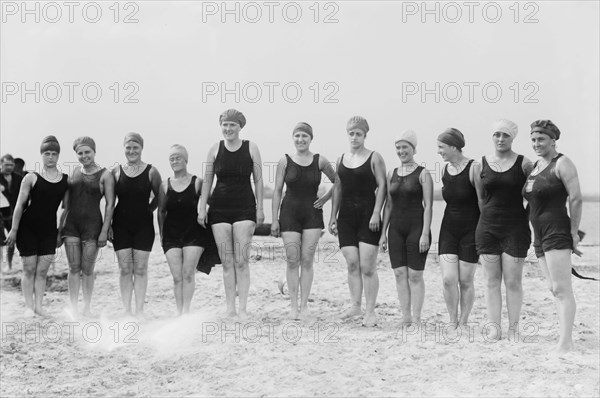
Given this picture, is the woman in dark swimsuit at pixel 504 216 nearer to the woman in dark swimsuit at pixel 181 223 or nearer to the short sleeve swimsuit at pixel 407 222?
the short sleeve swimsuit at pixel 407 222

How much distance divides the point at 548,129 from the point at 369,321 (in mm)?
2669

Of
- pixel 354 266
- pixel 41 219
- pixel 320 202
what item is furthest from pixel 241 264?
pixel 41 219

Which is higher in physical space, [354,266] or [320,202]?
[320,202]

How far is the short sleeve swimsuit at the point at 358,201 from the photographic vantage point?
21.3ft

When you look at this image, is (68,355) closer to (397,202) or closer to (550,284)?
(397,202)

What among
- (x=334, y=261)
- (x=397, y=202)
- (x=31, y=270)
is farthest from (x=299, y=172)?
(x=334, y=261)

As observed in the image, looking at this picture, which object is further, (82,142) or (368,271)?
(82,142)

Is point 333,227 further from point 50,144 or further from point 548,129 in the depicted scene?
point 50,144

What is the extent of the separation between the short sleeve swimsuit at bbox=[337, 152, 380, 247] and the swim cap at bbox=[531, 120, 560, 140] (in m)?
1.74

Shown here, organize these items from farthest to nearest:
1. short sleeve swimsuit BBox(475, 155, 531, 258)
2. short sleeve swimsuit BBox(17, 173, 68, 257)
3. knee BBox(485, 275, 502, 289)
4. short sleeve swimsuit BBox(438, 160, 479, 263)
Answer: short sleeve swimsuit BBox(17, 173, 68, 257)
short sleeve swimsuit BBox(438, 160, 479, 263)
knee BBox(485, 275, 502, 289)
short sleeve swimsuit BBox(475, 155, 531, 258)

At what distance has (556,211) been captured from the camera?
17.5 feet

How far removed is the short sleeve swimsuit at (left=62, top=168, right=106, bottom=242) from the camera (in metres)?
6.98

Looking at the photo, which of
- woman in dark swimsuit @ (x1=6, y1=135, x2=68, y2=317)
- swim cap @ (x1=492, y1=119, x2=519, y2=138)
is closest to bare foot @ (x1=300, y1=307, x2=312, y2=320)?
swim cap @ (x1=492, y1=119, x2=519, y2=138)

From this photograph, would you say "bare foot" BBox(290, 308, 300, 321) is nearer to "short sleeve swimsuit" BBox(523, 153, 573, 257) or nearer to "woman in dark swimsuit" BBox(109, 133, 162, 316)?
"woman in dark swimsuit" BBox(109, 133, 162, 316)
